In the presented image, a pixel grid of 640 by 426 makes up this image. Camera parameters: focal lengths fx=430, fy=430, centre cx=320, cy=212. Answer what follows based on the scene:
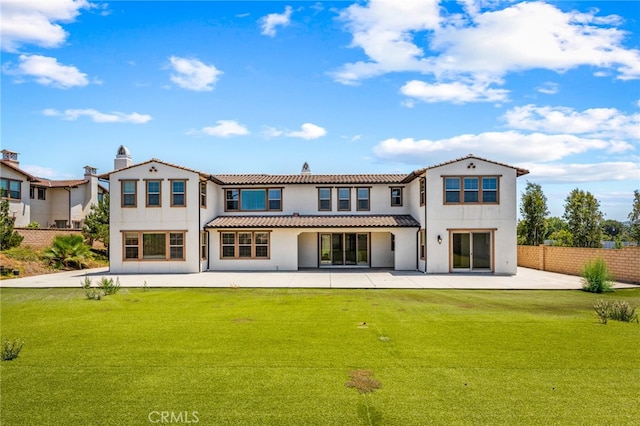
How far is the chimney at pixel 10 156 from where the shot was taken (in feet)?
122

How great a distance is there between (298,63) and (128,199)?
1257 centimetres

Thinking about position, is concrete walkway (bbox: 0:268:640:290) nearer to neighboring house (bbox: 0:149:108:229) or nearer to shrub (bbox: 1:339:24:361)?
shrub (bbox: 1:339:24:361)

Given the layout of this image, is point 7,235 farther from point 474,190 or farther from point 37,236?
point 474,190

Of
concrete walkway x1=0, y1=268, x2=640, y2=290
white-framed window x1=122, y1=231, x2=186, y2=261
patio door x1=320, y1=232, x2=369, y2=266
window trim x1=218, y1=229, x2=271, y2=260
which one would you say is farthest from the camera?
patio door x1=320, y1=232, x2=369, y2=266

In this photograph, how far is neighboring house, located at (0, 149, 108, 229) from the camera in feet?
114

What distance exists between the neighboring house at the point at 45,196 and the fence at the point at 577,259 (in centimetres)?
3681

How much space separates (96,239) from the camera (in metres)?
30.7

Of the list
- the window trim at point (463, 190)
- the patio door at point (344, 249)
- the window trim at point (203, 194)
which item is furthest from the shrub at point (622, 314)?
the window trim at point (203, 194)

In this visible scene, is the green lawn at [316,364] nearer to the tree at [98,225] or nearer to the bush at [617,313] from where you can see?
the bush at [617,313]

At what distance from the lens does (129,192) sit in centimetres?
2388

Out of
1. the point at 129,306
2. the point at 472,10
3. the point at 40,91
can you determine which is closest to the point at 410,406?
the point at 129,306

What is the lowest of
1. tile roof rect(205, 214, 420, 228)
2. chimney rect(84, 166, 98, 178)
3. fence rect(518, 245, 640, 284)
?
fence rect(518, 245, 640, 284)

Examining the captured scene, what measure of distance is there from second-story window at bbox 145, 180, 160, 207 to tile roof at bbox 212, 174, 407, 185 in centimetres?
327

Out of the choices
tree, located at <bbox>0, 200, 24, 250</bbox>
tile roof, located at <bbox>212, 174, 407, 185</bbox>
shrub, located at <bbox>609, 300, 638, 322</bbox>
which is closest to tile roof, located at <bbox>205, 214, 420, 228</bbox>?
tile roof, located at <bbox>212, 174, 407, 185</bbox>
